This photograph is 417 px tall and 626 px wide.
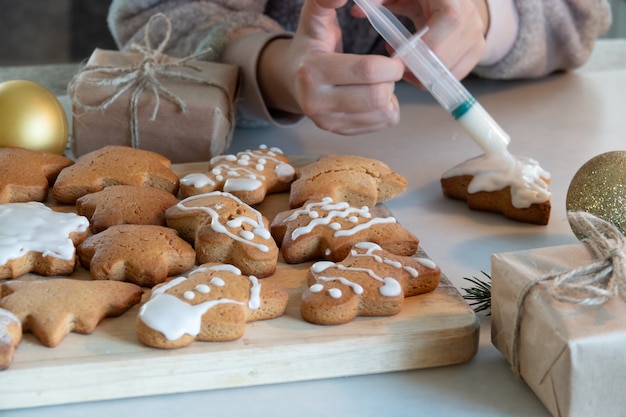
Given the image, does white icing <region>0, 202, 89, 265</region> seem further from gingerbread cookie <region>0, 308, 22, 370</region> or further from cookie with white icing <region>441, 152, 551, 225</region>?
cookie with white icing <region>441, 152, 551, 225</region>

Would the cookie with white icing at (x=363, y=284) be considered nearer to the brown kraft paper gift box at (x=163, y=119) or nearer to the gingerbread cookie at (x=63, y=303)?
the gingerbread cookie at (x=63, y=303)

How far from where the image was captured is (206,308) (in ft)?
2.38

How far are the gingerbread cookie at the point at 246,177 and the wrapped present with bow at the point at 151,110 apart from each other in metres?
0.10

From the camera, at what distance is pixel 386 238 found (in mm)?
882

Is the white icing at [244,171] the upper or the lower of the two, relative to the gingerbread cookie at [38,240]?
upper

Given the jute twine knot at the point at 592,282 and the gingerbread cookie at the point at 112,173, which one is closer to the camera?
the jute twine knot at the point at 592,282

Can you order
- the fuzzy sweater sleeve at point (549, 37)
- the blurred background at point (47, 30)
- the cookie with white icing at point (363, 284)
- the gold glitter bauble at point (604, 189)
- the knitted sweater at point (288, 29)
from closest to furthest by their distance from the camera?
the cookie with white icing at point (363, 284) < the gold glitter bauble at point (604, 189) < the knitted sweater at point (288, 29) < the fuzzy sweater sleeve at point (549, 37) < the blurred background at point (47, 30)

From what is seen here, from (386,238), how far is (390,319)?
0.14 meters

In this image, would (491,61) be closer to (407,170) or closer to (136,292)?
(407,170)

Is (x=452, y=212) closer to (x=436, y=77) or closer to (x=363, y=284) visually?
(x=436, y=77)

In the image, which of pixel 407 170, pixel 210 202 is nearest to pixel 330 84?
pixel 407 170

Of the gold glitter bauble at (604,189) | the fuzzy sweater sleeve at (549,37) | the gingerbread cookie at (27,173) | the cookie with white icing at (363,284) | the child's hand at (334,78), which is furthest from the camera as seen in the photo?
the fuzzy sweater sleeve at (549,37)

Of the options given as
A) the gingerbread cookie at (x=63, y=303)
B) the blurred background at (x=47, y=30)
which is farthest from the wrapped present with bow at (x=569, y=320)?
the blurred background at (x=47, y=30)

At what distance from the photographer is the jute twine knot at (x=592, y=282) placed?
667 millimetres
